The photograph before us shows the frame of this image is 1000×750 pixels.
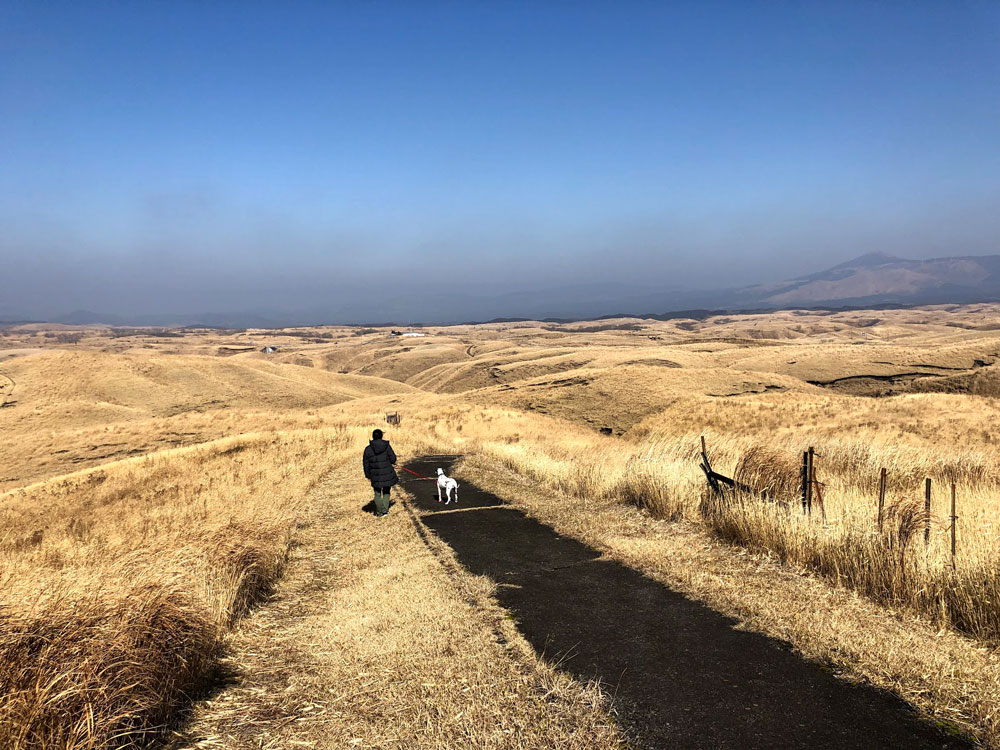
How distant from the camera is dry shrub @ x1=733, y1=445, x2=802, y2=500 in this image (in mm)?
11680

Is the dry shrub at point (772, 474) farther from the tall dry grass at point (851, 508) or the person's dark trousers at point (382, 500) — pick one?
the person's dark trousers at point (382, 500)

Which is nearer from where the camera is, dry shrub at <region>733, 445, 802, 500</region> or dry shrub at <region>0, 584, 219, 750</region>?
dry shrub at <region>0, 584, 219, 750</region>

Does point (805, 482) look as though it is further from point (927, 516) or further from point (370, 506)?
point (370, 506)

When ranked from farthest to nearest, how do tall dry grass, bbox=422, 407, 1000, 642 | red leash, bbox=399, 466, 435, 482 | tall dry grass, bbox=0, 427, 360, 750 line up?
red leash, bbox=399, 466, 435, 482 < tall dry grass, bbox=422, 407, 1000, 642 < tall dry grass, bbox=0, 427, 360, 750

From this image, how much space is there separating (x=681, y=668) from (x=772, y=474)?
7.27 meters

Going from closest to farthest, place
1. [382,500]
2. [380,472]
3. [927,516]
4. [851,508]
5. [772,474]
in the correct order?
[927,516] → [851,508] → [772,474] → [380,472] → [382,500]

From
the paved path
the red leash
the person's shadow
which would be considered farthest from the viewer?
the red leash

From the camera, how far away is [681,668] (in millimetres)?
5883

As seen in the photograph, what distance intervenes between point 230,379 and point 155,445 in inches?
1103

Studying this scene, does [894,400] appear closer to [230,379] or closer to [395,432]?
[395,432]

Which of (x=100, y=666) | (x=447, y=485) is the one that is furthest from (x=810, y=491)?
(x=100, y=666)

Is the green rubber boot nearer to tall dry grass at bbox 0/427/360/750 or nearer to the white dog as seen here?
the white dog

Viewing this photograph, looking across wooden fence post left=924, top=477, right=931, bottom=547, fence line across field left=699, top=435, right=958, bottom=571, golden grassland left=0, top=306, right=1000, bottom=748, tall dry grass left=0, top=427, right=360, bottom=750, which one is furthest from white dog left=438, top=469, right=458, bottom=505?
wooden fence post left=924, top=477, right=931, bottom=547

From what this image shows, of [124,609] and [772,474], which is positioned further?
[772,474]
